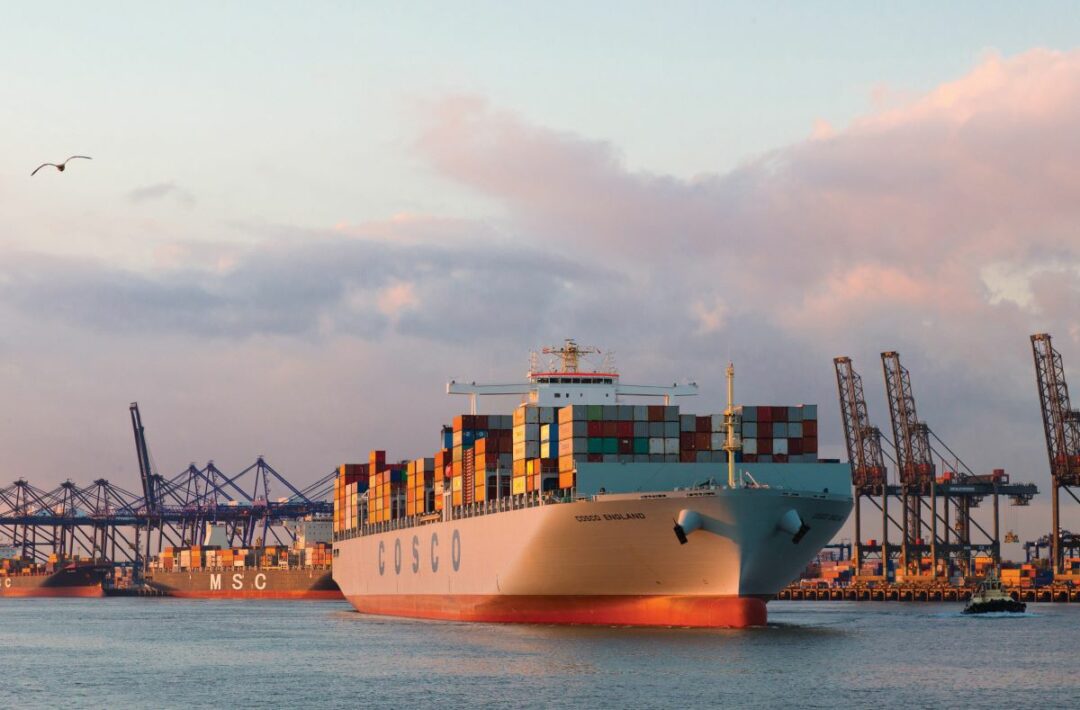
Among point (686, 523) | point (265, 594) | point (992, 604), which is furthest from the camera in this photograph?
point (265, 594)

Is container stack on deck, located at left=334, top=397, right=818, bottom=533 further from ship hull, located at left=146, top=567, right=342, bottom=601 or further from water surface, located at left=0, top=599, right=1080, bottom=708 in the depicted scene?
ship hull, located at left=146, top=567, right=342, bottom=601

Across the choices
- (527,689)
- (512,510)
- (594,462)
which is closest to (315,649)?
(512,510)

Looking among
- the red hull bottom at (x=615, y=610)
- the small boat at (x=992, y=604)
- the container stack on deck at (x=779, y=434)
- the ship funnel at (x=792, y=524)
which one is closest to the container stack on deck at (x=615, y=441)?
the container stack on deck at (x=779, y=434)

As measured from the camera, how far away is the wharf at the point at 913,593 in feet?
413

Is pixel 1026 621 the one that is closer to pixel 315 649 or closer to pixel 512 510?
pixel 512 510

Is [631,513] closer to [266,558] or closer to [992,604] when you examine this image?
[992,604]

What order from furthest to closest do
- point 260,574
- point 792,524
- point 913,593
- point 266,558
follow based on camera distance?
point 266,558, point 260,574, point 913,593, point 792,524

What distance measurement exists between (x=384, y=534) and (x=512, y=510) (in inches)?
1075

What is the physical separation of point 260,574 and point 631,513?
124m

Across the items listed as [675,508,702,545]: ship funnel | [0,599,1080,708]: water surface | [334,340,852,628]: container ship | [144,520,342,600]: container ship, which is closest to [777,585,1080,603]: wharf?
[334,340,852,628]: container ship

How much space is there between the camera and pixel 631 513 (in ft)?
201

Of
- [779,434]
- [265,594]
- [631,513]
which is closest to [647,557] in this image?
[631,513]

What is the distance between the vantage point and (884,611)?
10750 cm

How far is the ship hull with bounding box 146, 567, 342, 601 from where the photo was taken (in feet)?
535
